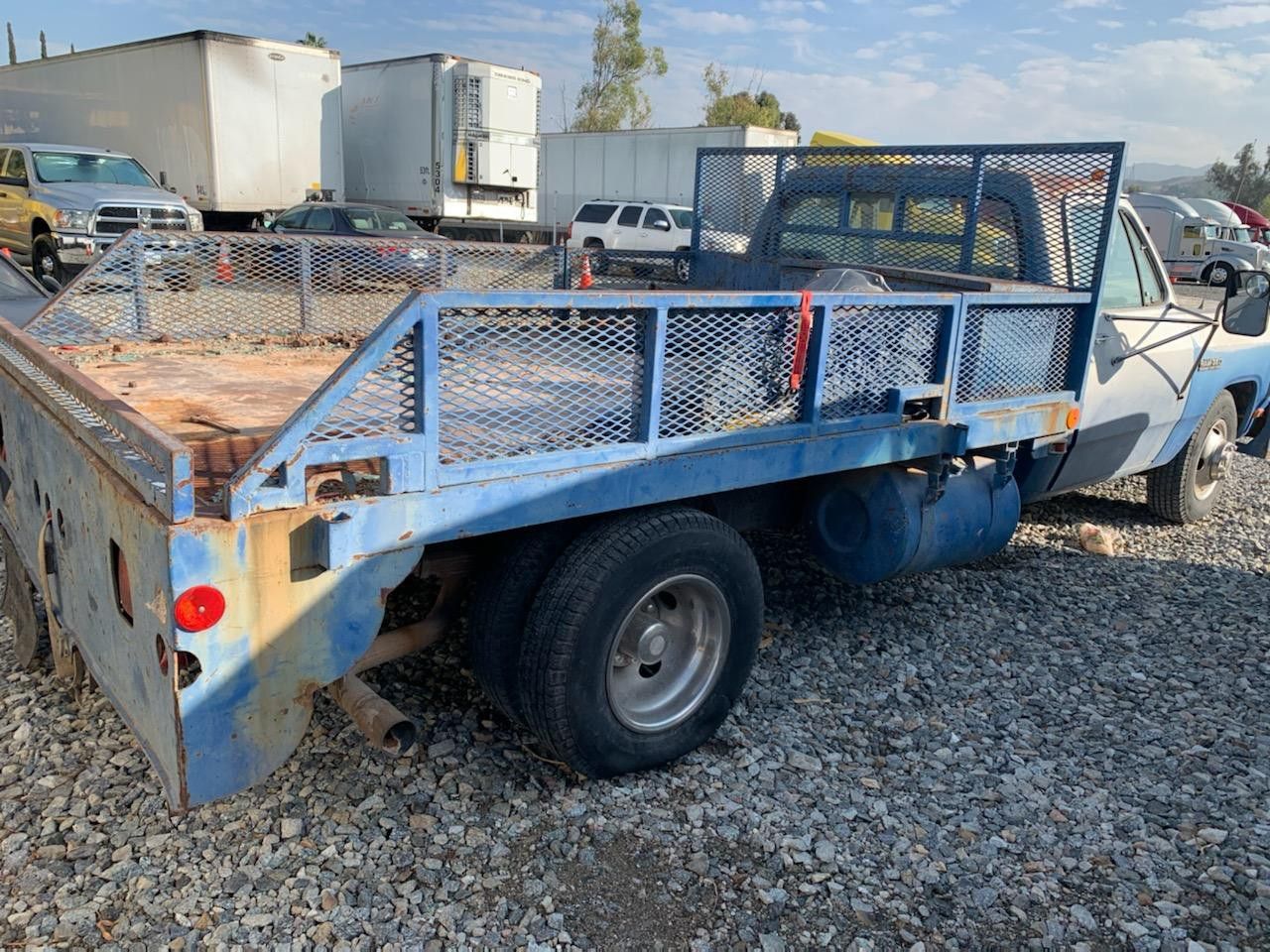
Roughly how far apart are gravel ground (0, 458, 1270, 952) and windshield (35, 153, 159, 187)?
12.8 meters

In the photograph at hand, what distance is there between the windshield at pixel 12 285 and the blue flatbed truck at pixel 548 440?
8.03 feet

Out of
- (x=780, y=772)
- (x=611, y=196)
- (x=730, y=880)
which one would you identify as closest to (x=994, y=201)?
(x=780, y=772)

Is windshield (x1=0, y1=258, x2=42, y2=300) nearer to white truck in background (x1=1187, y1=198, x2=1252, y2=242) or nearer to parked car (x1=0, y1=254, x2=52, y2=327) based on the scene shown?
parked car (x1=0, y1=254, x2=52, y2=327)

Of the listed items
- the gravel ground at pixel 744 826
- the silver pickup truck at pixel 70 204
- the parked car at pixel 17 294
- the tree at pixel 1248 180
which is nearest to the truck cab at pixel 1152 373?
the gravel ground at pixel 744 826

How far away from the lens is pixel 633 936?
267cm

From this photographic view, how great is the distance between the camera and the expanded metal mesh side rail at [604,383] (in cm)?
249

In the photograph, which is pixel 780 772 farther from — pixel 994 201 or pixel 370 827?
pixel 994 201

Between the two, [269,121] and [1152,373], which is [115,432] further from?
[269,121]

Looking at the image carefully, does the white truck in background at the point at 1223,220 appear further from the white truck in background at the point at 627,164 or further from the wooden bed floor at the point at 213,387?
the wooden bed floor at the point at 213,387

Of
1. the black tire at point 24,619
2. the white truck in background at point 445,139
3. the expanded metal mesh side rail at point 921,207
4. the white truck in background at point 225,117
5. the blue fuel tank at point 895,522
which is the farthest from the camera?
the white truck in background at point 445,139

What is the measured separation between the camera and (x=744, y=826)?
3.15 m

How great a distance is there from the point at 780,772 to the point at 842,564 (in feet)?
3.56

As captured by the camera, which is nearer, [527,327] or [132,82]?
[527,327]

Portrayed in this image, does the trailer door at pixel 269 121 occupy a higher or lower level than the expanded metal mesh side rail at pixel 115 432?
higher
